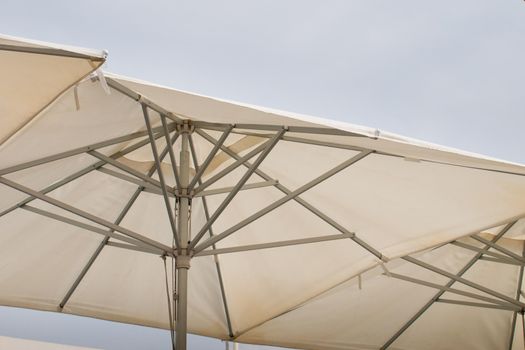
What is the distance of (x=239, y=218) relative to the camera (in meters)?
7.70

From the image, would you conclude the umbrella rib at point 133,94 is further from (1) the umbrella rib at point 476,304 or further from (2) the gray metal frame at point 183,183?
(1) the umbrella rib at point 476,304

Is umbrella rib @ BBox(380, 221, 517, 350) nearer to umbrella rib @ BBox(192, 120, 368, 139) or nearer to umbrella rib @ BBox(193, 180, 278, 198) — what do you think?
umbrella rib @ BBox(193, 180, 278, 198)

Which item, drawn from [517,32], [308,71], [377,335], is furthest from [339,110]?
[377,335]

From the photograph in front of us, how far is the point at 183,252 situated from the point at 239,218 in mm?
1368

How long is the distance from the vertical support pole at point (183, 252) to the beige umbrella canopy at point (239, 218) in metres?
0.01

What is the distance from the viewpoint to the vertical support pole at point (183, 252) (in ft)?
20.8

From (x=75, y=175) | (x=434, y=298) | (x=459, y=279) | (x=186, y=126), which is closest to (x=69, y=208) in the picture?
(x=75, y=175)

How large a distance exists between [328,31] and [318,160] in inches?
648

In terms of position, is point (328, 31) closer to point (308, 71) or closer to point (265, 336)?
point (308, 71)

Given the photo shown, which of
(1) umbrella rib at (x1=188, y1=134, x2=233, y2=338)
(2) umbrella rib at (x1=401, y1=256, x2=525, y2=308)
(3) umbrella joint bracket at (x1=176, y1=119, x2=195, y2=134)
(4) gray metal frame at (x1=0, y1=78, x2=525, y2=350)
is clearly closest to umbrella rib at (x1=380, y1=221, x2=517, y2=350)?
(2) umbrella rib at (x1=401, y1=256, x2=525, y2=308)

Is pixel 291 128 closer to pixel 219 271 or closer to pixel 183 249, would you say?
pixel 183 249

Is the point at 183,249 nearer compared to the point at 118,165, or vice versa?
the point at 118,165

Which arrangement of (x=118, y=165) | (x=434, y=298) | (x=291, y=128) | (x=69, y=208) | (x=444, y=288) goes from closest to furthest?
1. (x=291, y=128)
2. (x=69, y=208)
3. (x=118, y=165)
4. (x=444, y=288)
5. (x=434, y=298)

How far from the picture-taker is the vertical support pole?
634cm
